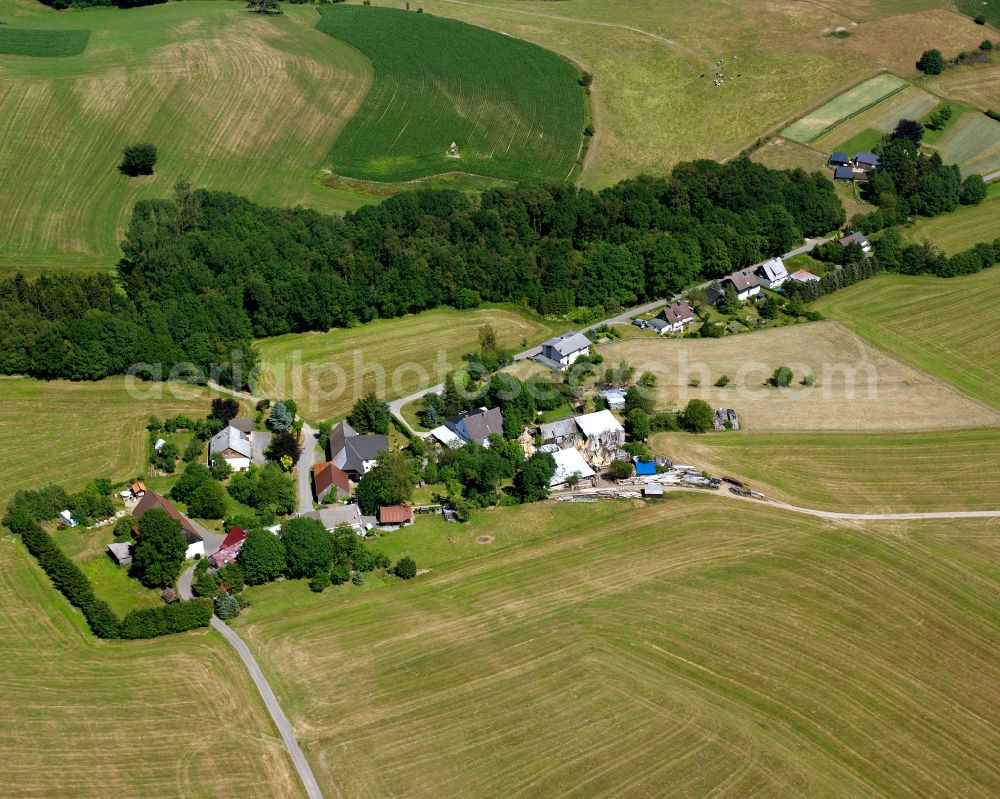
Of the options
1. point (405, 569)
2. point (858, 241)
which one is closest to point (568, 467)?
point (405, 569)

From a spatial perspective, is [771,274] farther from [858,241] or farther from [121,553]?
[121,553]

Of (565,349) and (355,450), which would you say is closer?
(355,450)

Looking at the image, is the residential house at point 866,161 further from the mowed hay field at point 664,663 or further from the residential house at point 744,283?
the mowed hay field at point 664,663

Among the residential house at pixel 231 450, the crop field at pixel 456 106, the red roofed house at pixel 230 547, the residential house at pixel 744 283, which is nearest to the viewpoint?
the red roofed house at pixel 230 547

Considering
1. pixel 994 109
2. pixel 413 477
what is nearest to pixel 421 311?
pixel 413 477

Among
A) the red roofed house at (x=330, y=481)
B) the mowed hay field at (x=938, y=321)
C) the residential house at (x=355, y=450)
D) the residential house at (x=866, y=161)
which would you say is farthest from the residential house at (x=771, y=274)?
the red roofed house at (x=330, y=481)

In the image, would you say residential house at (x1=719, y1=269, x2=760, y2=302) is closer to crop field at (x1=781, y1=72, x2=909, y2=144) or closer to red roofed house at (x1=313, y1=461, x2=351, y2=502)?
crop field at (x1=781, y1=72, x2=909, y2=144)

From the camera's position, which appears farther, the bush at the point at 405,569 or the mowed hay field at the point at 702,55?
the mowed hay field at the point at 702,55
